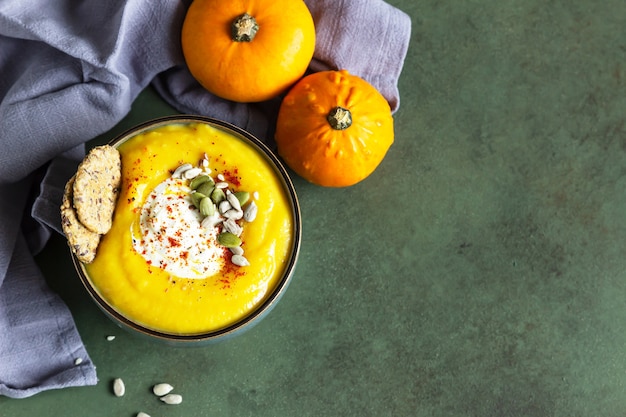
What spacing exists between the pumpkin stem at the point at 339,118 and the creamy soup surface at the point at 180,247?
0.23 meters

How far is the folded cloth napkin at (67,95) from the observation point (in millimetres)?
1817

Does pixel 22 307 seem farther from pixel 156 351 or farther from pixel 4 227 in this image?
pixel 156 351

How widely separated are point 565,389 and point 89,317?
1361 millimetres

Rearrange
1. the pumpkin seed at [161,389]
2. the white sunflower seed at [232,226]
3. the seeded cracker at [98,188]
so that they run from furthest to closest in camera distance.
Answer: the pumpkin seed at [161,389], the white sunflower seed at [232,226], the seeded cracker at [98,188]

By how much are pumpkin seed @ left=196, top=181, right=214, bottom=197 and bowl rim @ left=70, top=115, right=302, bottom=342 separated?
0.53ft

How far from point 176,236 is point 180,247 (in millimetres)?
28

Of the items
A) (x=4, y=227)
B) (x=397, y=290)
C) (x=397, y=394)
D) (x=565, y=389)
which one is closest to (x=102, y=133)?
(x=4, y=227)

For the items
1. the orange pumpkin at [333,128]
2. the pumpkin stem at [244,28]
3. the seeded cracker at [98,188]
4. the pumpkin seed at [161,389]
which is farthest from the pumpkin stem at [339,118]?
the pumpkin seed at [161,389]

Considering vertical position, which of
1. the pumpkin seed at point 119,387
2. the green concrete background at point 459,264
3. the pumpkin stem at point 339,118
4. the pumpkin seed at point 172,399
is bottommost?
the pumpkin seed at point 119,387

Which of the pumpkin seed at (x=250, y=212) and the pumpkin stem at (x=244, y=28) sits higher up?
the pumpkin stem at (x=244, y=28)

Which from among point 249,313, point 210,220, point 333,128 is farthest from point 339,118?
point 249,313

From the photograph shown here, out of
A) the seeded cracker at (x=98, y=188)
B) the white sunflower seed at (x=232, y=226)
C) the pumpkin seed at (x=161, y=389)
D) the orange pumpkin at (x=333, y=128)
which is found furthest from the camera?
the pumpkin seed at (x=161, y=389)

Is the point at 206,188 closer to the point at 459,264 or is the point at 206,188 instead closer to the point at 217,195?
the point at 217,195

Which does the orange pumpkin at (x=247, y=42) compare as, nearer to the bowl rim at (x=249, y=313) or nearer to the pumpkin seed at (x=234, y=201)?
the bowl rim at (x=249, y=313)
